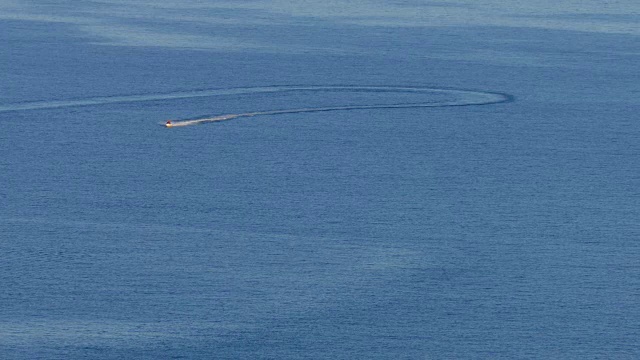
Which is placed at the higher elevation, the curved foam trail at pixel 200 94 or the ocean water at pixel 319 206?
the curved foam trail at pixel 200 94

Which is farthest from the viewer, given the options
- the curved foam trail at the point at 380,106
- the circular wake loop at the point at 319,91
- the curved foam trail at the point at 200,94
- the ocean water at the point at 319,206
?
the curved foam trail at the point at 200,94

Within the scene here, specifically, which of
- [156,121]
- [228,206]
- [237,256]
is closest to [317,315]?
[237,256]

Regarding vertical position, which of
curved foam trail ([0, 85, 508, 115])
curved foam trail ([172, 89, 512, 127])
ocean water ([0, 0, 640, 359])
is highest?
curved foam trail ([0, 85, 508, 115])

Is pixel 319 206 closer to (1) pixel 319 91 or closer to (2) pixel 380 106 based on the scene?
(2) pixel 380 106

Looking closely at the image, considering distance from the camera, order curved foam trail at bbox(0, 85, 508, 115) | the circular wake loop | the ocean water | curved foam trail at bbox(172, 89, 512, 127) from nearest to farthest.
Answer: the ocean water → curved foam trail at bbox(172, 89, 512, 127) → the circular wake loop → curved foam trail at bbox(0, 85, 508, 115)

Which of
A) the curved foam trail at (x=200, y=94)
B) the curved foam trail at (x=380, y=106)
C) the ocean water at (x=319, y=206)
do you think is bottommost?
the ocean water at (x=319, y=206)

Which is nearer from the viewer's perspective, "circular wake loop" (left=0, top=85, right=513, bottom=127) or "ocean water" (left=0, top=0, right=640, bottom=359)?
"ocean water" (left=0, top=0, right=640, bottom=359)

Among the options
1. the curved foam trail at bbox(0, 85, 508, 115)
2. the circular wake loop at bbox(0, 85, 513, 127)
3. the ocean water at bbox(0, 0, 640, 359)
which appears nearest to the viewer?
the ocean water at bbox(0, 0, 640, 359)

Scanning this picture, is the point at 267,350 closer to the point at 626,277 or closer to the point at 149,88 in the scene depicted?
the point at 626,277

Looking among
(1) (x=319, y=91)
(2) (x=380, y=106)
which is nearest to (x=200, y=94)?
(1) (x=319, y=91)
